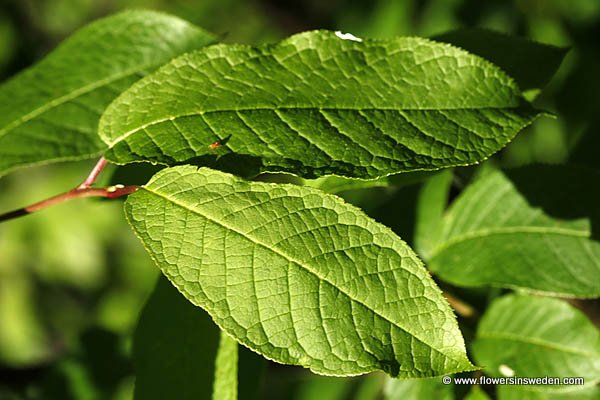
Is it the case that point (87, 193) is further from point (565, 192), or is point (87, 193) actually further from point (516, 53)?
point (565, 192)

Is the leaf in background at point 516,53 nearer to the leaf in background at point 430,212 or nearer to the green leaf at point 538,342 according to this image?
the leaf in background at point 430,212

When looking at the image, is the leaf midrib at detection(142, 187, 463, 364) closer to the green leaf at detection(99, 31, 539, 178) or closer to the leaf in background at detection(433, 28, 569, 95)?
the green leaf at detection(99, 31, 539, 178)

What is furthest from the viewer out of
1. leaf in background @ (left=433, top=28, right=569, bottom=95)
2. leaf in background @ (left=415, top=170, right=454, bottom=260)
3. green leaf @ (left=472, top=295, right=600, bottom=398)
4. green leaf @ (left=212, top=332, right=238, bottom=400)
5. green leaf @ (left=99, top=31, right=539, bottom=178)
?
leaf in background @ (left=415, top=170, right=454, bottom=260)

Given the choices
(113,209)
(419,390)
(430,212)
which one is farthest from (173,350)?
(113,209)

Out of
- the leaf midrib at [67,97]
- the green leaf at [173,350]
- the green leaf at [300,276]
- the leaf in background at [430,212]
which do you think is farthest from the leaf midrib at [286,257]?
the leaf in background at [430,212]

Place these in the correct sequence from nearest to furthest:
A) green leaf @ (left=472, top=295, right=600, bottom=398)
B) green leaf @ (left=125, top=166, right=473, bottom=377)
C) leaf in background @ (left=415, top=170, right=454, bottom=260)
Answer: green leaf @ (left=125, top=166, right=473, bottom=377) → green leaf @ (left=472, top=295, right=600, bottom=398) → leaf in background @ (left=415, top=170, right=454, bottom=260)

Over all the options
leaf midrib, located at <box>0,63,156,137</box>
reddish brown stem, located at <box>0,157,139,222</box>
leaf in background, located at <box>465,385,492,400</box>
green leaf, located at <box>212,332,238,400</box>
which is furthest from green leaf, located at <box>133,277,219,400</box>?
leaf in background, located at <box>465,385,492,400</box>

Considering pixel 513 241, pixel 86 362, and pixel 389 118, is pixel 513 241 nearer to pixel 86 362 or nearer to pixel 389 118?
pixel 389 118

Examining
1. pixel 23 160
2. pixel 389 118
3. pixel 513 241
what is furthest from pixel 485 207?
pixel 23 160
